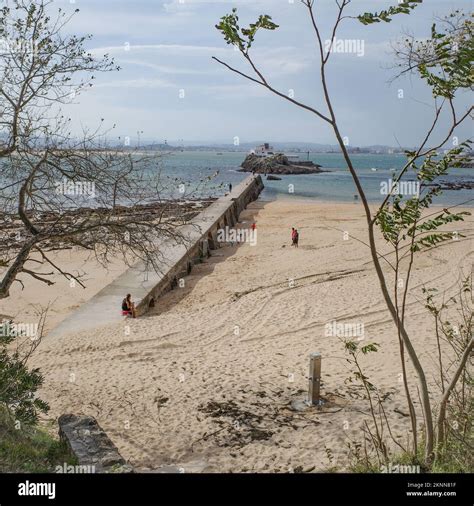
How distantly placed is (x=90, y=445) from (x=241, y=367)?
171 inches

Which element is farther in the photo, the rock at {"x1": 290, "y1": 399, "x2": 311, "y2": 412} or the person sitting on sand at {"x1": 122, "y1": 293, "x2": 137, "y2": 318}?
the person sitting on sand at {"x1": 122, "y1": 293, "x2": 137, "y2": 318}

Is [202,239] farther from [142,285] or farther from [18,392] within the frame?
[18,392]

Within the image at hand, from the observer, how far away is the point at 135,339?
1130cm

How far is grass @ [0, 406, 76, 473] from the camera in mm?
4809

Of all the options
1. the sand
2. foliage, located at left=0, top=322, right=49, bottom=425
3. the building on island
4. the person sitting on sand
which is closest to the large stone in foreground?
foliage, located at left=0, top=322, right=49, bottom=425

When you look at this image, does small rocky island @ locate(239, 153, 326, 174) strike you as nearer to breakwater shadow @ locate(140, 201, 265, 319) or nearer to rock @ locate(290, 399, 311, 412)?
breakwater shadow @ locate(140, 201, 265, 319)

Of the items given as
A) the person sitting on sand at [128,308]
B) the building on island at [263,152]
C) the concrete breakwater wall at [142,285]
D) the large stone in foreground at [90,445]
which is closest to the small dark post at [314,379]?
the concrete breakwater wall at [142,285]

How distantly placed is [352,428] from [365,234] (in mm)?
18990

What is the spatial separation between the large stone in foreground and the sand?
835 millimetres

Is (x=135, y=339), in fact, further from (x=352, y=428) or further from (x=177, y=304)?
(x=352, y=428)

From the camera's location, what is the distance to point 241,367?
962 centimetres

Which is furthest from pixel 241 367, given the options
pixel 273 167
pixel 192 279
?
pixel 273 167
